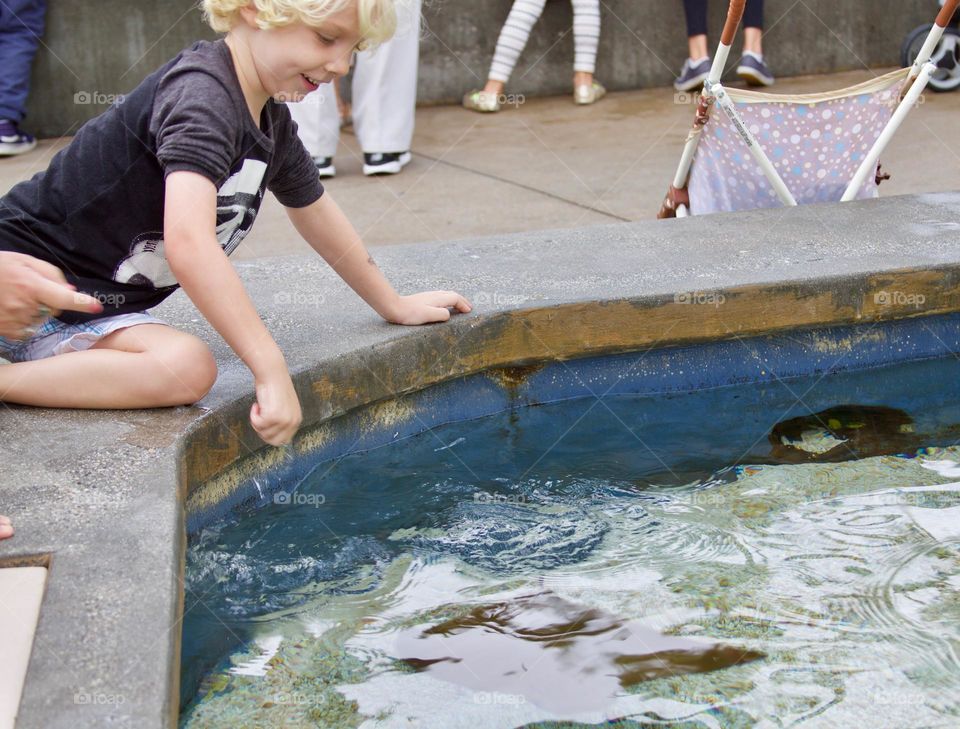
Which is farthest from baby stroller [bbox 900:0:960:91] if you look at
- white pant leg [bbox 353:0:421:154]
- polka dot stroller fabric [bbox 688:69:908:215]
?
polka dot stroller fabric [bbox 688:69:908:215]

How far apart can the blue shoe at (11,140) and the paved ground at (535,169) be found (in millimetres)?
81

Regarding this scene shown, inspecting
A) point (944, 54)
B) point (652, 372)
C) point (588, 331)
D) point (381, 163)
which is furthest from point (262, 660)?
point (944, 54)

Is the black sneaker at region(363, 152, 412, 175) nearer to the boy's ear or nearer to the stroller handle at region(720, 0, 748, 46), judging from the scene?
the stroller handle at region(720, 0, 748, 46)

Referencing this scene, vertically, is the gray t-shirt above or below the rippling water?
above

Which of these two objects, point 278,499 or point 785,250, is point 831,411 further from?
point 278,499

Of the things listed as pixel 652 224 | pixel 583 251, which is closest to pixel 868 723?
pixel 583 251

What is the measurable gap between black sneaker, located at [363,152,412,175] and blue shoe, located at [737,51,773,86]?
2166 millimetres

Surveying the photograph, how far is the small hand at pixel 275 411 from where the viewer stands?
195 cm

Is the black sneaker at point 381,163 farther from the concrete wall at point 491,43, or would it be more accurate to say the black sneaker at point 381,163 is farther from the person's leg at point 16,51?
the person's leg at point 16,51

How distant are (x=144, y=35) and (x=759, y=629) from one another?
4.90 meters

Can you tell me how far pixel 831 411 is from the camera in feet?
9.30

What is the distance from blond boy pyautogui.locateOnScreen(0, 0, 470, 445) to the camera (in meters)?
1.99

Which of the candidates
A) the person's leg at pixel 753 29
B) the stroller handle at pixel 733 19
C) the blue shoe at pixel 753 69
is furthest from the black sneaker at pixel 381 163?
the person's leg at pixel 753 29

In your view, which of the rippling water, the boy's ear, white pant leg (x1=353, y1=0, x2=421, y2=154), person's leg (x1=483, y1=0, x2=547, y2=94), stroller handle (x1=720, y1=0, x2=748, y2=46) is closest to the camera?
the rippling water
